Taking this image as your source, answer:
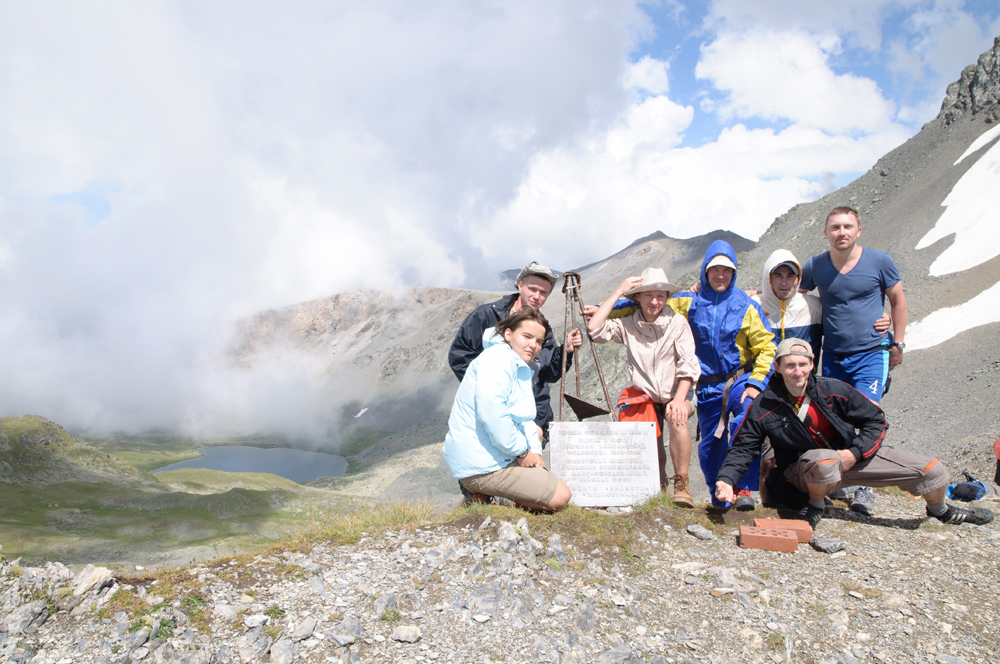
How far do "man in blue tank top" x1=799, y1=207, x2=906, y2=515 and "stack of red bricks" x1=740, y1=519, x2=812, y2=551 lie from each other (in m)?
1.53

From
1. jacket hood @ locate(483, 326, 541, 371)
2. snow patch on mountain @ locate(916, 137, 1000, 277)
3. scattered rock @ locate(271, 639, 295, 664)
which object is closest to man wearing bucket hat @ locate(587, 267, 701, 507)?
jacket hood @ locate(483, 326, 541, 371)

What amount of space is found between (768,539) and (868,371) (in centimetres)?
287

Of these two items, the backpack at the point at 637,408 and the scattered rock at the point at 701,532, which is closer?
the scattered rock at the point at 701,532

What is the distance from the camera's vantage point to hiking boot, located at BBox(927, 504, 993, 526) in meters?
6.22

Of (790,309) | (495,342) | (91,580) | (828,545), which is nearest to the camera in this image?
(91,580)

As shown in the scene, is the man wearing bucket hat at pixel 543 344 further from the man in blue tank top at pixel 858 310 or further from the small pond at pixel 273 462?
the small pond at pixel 273 462

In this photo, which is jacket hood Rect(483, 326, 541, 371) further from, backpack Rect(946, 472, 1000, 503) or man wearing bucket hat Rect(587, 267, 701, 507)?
backpack Rect(946, 472, 1000, 503)

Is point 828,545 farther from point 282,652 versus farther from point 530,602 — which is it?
point 282,652

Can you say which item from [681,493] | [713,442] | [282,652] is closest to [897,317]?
[713,442]

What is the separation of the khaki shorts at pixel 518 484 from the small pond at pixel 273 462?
153495 millimetres

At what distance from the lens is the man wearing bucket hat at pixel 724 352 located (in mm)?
6990

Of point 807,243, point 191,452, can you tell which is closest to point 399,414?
point 191,452

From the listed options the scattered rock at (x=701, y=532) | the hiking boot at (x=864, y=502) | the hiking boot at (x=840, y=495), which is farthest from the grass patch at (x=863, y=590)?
the hiking boot at (x=840, y=495)

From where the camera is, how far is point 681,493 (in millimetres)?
7113
